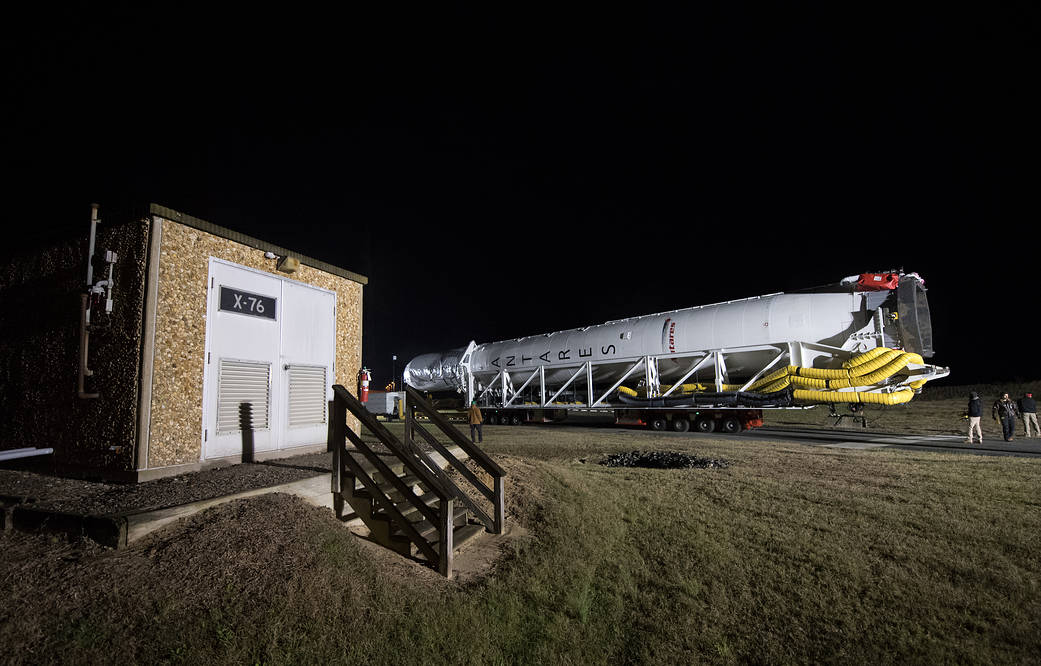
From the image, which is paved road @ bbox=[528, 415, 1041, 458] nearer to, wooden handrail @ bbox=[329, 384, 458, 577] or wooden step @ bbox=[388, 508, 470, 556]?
wooden step @ bbox=[388, 508, 470, 556]

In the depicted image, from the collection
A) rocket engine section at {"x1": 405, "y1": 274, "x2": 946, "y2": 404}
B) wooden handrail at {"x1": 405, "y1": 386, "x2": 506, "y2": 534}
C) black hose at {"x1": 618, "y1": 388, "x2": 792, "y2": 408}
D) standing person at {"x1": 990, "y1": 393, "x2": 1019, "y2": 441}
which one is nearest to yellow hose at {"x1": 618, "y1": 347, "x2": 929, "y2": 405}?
black hose at {"x1": 618, "y1": 388, "x2": 792, "y2": 408}

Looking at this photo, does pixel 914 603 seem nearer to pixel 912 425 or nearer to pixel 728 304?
pixel 728 304

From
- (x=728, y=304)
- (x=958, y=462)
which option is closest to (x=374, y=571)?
(x=958, y=462)

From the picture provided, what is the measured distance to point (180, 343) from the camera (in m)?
6.77

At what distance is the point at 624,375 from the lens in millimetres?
21266

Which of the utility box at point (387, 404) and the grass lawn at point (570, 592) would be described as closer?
the grass lawn at point (570, 592)

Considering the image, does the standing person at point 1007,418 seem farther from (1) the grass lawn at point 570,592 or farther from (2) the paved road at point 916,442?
(1) the grass lawn at point 570,592

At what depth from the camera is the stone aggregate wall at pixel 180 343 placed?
6480 millimetres

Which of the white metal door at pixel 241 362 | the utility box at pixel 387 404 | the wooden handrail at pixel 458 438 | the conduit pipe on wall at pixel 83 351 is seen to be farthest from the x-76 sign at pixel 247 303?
the utility box at pixel 387 404

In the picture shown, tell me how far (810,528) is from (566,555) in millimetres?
2853

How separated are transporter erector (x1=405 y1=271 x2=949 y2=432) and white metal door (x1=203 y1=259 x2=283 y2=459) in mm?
14751

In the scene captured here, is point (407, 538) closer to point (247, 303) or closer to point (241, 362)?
point (241, 362)

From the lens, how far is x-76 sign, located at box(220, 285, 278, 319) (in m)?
7.52

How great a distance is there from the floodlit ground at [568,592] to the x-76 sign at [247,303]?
3.62 metres
